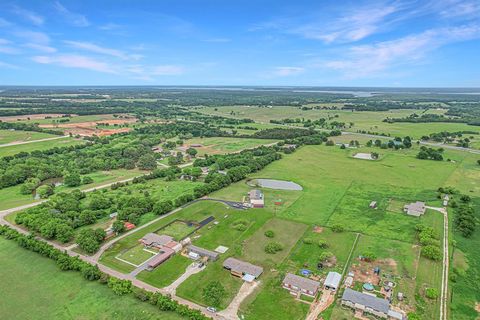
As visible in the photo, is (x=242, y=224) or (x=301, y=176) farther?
(x=301, y=176)

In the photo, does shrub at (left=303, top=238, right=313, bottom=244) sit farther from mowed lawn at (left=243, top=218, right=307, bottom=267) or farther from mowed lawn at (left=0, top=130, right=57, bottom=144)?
mowed lawn at (left=0, top=130, right=57, bottom=144)

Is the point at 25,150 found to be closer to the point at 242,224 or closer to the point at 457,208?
the point at 242,224

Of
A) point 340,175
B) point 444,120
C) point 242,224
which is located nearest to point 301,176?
point 340,175

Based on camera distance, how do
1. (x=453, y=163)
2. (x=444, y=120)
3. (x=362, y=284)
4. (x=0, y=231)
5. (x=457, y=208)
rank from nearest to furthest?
(x=362, y=284), (x=0, y=231), (x=457, y=208), (x=453, y=163), (x=444, y=120)

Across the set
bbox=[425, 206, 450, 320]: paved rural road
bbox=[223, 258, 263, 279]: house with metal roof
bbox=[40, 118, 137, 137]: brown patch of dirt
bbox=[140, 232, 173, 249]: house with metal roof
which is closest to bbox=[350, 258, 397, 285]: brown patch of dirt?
bbox=[425, 206, 450, 320]: paved rural road

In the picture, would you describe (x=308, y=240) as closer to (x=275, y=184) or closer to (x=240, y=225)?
(x=240, y=225)

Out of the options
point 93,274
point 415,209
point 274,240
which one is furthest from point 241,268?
point 415,209

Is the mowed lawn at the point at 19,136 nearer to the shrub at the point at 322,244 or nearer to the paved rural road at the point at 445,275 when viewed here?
the shrub at the point at 322,244
